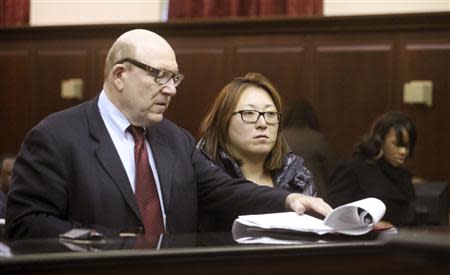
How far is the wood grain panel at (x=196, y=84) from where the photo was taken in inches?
385

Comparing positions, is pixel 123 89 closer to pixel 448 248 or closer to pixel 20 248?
pixel 20 248

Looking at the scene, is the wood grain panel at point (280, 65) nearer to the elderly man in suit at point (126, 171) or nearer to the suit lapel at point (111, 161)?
the elderly man in suit at point (126, 171)

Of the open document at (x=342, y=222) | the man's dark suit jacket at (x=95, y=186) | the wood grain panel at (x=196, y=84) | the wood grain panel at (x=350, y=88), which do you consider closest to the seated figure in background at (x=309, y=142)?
the wood grain panel at (x=350, y=88)

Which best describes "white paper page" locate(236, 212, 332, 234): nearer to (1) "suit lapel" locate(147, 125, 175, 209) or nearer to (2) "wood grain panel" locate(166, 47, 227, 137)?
(1) "suit lapel" locate(147, 125, 175, 209)

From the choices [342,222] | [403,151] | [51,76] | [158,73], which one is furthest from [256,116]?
[51,76]

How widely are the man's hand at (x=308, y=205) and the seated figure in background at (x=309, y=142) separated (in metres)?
2.65

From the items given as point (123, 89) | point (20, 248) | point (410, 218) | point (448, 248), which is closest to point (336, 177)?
point (410, 218)

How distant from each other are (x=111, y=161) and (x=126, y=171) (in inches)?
2.7

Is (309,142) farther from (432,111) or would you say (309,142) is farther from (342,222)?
(342,222)

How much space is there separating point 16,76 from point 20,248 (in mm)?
8256

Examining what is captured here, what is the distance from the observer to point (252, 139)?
174 inches

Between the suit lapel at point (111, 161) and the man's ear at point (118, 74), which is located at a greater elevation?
the man's ear at point (118, 74)

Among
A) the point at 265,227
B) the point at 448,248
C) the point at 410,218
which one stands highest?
the point at 448,248

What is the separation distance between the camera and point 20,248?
2.65 metres
